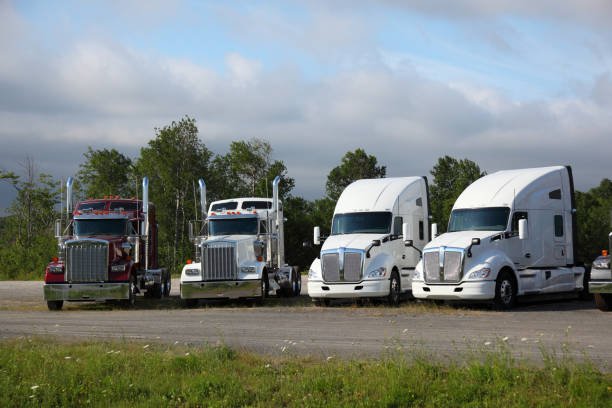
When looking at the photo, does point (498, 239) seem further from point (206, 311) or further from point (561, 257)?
point (206, 311)

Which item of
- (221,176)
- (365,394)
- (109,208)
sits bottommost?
(365,394)

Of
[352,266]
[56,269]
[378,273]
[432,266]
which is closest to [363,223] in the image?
[352,266]

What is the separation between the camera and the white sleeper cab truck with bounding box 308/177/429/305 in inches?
887

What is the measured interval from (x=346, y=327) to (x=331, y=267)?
5594mm

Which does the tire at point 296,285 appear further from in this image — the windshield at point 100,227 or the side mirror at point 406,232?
the windshield at point 100,227

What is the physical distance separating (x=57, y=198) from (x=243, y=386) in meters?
75.2

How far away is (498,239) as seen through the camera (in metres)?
21.8

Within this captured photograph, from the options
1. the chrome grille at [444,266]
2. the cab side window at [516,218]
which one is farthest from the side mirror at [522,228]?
the chrome grille at [444,266]

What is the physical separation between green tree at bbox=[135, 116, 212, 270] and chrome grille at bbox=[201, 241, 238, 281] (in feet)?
125

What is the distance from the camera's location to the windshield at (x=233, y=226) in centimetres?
2595

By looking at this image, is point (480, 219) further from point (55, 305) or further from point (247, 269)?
point (55, 305)

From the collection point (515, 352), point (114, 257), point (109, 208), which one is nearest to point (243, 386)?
point (515, 352)

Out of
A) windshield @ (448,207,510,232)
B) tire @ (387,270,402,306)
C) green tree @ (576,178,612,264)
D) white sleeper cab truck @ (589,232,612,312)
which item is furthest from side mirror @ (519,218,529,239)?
green tree @ (576,178,612,264)

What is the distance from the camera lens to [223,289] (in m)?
24.1
